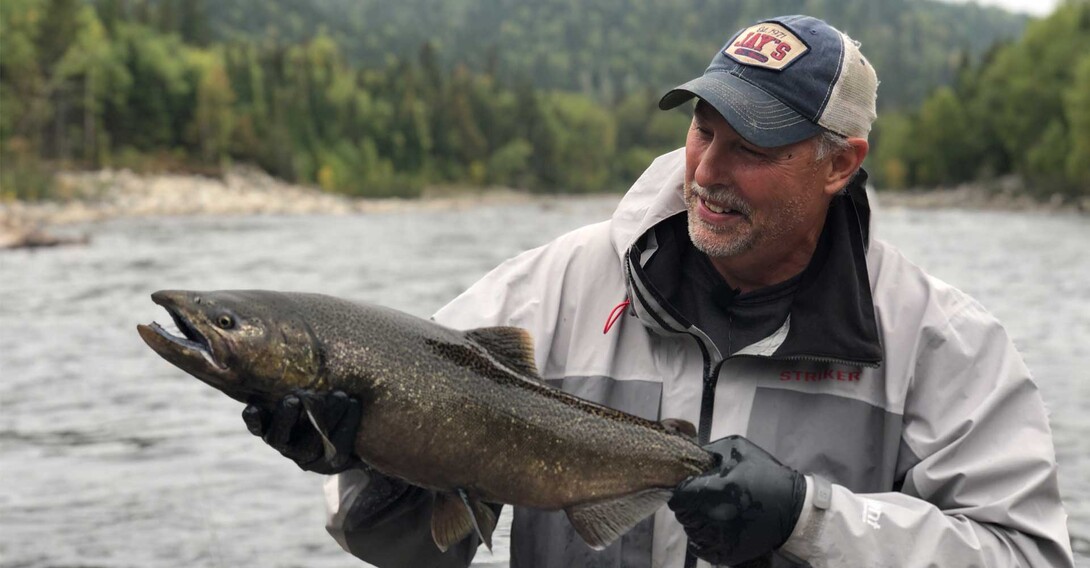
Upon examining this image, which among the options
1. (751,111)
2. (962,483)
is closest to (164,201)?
(751,111)

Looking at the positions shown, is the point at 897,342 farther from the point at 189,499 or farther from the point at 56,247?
the point at 56,247

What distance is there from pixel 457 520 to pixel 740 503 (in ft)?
2.38

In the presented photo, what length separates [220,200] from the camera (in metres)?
74.1

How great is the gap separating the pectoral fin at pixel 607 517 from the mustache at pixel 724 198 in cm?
83

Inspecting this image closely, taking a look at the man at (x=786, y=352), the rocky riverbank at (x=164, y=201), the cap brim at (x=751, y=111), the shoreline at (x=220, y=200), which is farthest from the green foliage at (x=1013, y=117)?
the cap brim at (x=751, y=111)

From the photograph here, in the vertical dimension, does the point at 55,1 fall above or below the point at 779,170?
below

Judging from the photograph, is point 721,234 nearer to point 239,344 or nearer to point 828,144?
point 828,144

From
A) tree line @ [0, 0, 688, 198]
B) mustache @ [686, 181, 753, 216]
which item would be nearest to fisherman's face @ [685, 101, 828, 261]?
mustache @ [686, 181, 753, 216]

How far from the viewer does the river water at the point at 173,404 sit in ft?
26.7

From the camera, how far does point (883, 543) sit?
10.1 ft

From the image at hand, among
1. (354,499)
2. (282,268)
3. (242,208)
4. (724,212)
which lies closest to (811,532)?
(724,212)

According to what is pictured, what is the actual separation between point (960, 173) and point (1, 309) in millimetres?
87070

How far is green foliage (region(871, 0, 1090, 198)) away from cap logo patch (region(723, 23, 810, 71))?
254 ft

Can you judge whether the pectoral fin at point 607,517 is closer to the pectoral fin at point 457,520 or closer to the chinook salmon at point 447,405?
the chinook salmon at point 447,405
